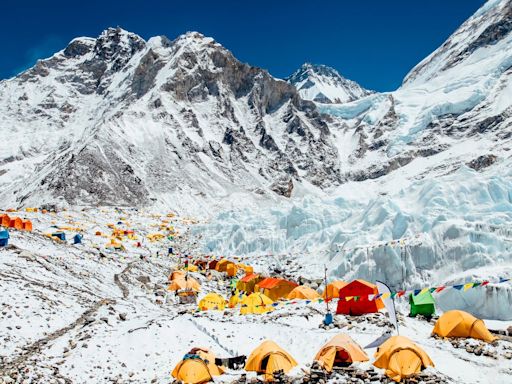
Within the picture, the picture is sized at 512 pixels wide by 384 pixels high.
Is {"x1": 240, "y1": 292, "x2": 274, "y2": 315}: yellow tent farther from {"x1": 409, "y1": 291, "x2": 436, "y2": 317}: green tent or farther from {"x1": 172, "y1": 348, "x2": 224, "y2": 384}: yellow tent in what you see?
{"x1": 172, "y1": 348, "x2": 224, "y2": 384}: yellow tent

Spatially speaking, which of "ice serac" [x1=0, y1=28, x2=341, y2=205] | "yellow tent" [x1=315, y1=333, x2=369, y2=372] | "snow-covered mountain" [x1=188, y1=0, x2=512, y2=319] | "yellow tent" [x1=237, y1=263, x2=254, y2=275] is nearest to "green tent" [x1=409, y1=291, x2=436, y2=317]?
"snow-covered mountain" [x1=188, y1=0, x2=512, y2=319]

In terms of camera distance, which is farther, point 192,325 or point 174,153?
point 174,153

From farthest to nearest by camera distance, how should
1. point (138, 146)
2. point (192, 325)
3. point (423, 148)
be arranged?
1. point (423, 148)
2. point (138, 146)
3. point (192, 325)

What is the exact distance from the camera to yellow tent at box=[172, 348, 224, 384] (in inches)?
583

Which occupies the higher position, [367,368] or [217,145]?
[217,145]

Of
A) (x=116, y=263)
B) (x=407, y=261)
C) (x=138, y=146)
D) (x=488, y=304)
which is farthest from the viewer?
(x=138, y=146)

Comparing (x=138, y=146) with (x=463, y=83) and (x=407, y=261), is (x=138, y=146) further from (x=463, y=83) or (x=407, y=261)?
(x=463, y=83)

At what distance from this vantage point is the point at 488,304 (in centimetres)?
2298

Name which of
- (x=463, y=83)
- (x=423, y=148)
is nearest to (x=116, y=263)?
(x=423, y=148)

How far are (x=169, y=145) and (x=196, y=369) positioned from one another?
135 metres

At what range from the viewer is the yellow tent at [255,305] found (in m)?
25.8

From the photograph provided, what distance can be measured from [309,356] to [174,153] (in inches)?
5160

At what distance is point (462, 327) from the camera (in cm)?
1847

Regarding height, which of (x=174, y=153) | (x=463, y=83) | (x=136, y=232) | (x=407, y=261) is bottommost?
(x=407, y=261)
